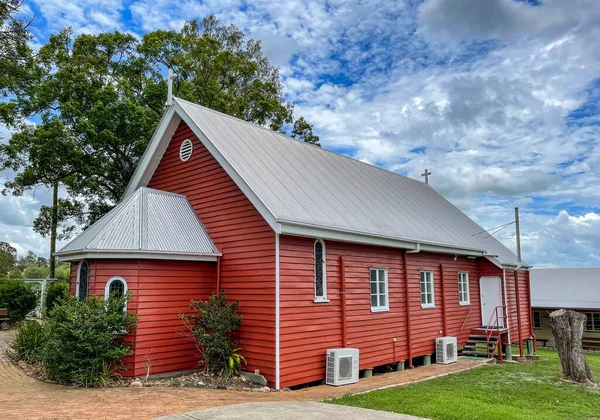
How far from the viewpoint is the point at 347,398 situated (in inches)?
356

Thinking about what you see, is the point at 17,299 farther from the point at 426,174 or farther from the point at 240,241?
the point at 426,174

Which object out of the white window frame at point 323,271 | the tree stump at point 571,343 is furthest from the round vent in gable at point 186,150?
the tree stump at point 571,343

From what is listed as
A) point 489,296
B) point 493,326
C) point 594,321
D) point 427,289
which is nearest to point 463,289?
point 489,296

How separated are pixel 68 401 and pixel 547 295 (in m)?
32.2

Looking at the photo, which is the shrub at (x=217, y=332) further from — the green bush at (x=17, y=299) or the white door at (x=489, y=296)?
the green bush at (x=17, y=299)

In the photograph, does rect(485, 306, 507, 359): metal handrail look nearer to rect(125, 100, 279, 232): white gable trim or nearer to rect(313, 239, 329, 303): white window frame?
rect(313, 239, 329, 303): white window frame

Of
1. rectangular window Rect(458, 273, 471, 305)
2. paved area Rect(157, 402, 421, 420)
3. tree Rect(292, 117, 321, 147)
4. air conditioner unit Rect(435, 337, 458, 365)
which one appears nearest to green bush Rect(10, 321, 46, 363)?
paved area Rect(157, 402, 421, 420)

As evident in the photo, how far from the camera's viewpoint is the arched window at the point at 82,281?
10.9 metres

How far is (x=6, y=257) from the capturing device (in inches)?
1602

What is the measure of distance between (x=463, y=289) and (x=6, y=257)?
3867cm

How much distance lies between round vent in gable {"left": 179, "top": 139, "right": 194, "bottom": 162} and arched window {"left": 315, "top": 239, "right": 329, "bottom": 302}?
4396mm

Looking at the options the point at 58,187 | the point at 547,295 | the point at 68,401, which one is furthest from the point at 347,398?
the point at 547,295

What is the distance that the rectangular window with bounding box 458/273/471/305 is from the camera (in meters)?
17.3

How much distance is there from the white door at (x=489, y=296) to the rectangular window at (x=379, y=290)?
658cm
